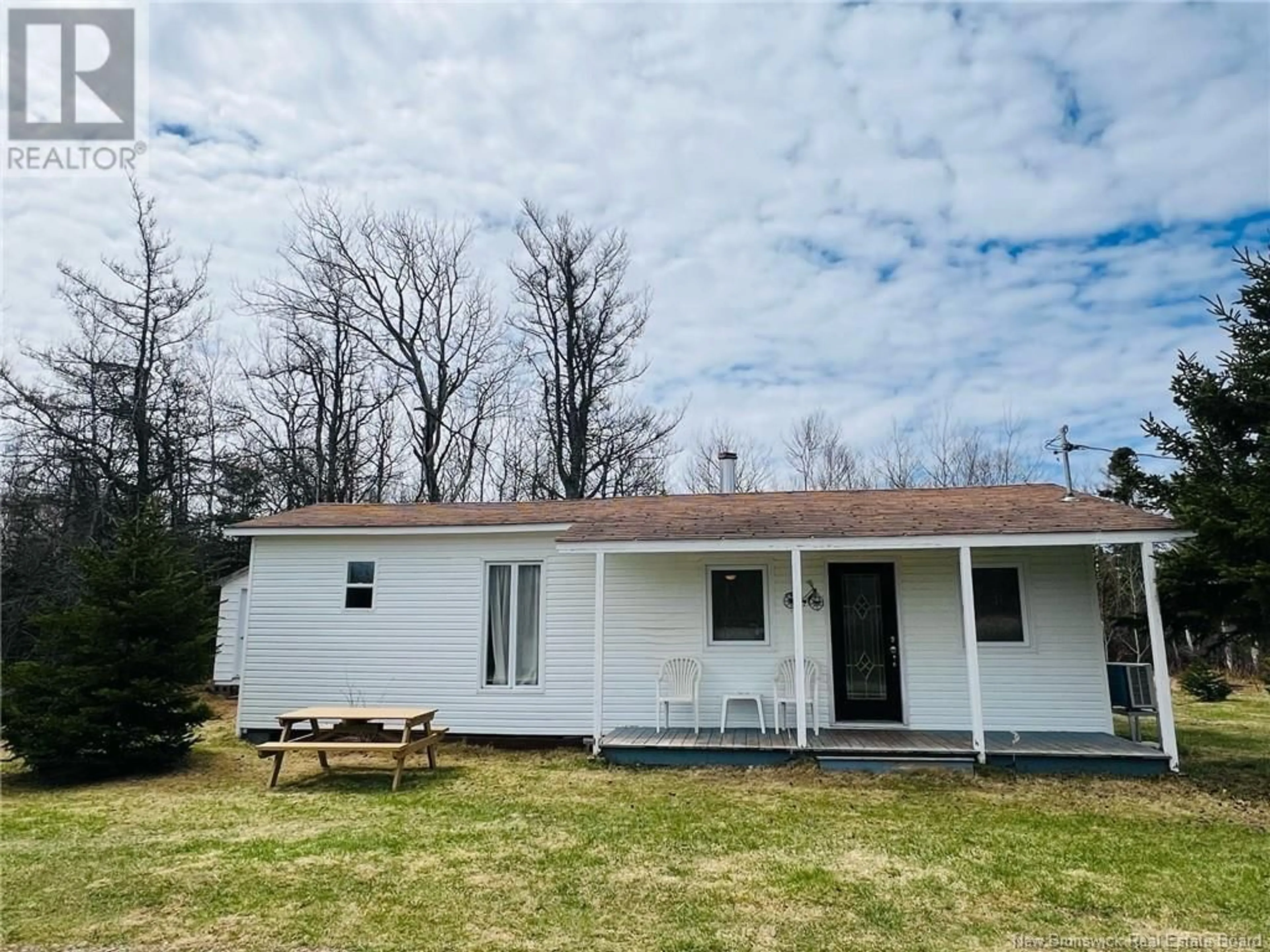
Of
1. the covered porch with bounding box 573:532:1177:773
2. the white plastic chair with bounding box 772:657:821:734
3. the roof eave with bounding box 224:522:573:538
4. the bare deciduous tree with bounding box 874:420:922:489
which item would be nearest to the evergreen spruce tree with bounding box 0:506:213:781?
the roof eave with bounding box 224:522:573:538

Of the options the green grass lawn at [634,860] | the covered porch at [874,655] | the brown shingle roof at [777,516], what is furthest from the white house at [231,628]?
the covered porch at [874,655]

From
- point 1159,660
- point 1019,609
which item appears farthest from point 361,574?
point 1159,660

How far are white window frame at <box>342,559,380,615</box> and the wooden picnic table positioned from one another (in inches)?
65.2

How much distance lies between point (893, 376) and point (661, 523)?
13078mm

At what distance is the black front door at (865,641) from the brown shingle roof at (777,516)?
0.83m

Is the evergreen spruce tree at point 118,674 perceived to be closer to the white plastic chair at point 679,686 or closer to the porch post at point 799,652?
the white plastic chair at point 679,686

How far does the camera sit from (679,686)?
29.9 feet

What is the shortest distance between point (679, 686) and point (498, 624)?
8.16 feet

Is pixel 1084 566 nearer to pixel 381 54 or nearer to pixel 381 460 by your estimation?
pixel 381 54

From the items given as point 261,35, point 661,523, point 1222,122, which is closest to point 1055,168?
point 1222,122

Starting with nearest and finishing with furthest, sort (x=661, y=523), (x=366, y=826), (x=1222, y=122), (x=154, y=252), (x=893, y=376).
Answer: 1. (x=366, y=826)
2. (x=1222, y=122)
3. (x=661, y=523)
4. (x=154, y=252)
5. (x=893, y=376)

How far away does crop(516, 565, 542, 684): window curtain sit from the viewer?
31.2 feet

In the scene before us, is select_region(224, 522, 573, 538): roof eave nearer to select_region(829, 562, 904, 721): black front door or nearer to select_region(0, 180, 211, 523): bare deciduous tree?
select_region(829, 562, 904, 721): black front door

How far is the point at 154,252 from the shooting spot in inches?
644
